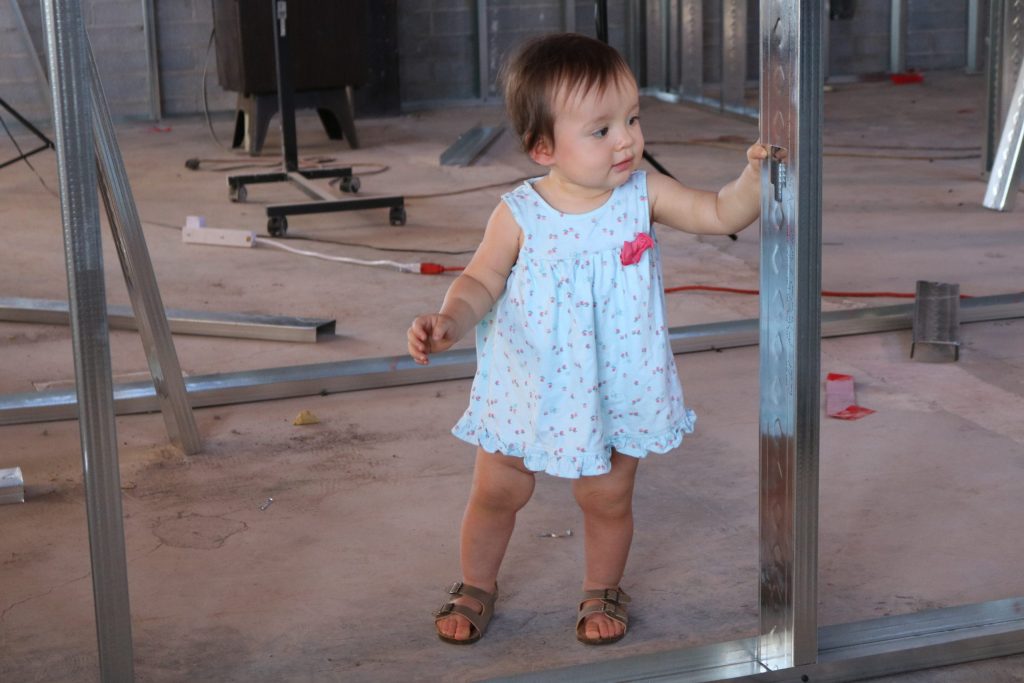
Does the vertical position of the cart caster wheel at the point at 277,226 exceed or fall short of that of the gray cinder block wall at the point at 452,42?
it falls short

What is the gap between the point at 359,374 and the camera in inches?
91.5

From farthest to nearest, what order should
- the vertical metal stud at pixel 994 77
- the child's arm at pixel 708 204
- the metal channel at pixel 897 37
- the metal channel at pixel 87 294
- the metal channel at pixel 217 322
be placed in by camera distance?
1. the metal channel at pixel 897 37
2. the vertical metal stud at pixel 994 77
3. the metal channel at pixel 217 322
4. the child's arm at pixel 708 204
5. the metal channel at pixel 87 294

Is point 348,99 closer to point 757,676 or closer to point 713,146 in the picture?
point 713,146

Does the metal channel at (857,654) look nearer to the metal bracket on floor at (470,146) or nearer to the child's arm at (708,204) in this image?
the child's arm at (708,204)

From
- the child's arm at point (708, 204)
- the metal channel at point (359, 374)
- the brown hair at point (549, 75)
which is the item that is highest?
the brown hair at point (549, 75)

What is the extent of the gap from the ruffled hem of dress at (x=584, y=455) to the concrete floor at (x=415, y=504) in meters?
0.20

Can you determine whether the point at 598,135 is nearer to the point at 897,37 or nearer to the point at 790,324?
the point at 790,324

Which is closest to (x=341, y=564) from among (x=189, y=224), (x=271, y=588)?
(x=271, y=588)

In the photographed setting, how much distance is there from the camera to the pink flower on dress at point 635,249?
1357 millimetres

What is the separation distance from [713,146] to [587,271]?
408cm

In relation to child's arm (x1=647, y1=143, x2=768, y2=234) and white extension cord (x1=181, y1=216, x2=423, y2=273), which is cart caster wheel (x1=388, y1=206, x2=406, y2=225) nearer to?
white extension cord (x1=181, y1=216, x2=423, y2=273)

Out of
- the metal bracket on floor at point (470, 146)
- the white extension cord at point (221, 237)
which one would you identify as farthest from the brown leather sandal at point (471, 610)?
the metal bracket on floor at point (470, 146)

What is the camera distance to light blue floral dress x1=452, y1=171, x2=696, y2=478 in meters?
1.36

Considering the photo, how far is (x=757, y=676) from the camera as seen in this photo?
1293 millimetres
